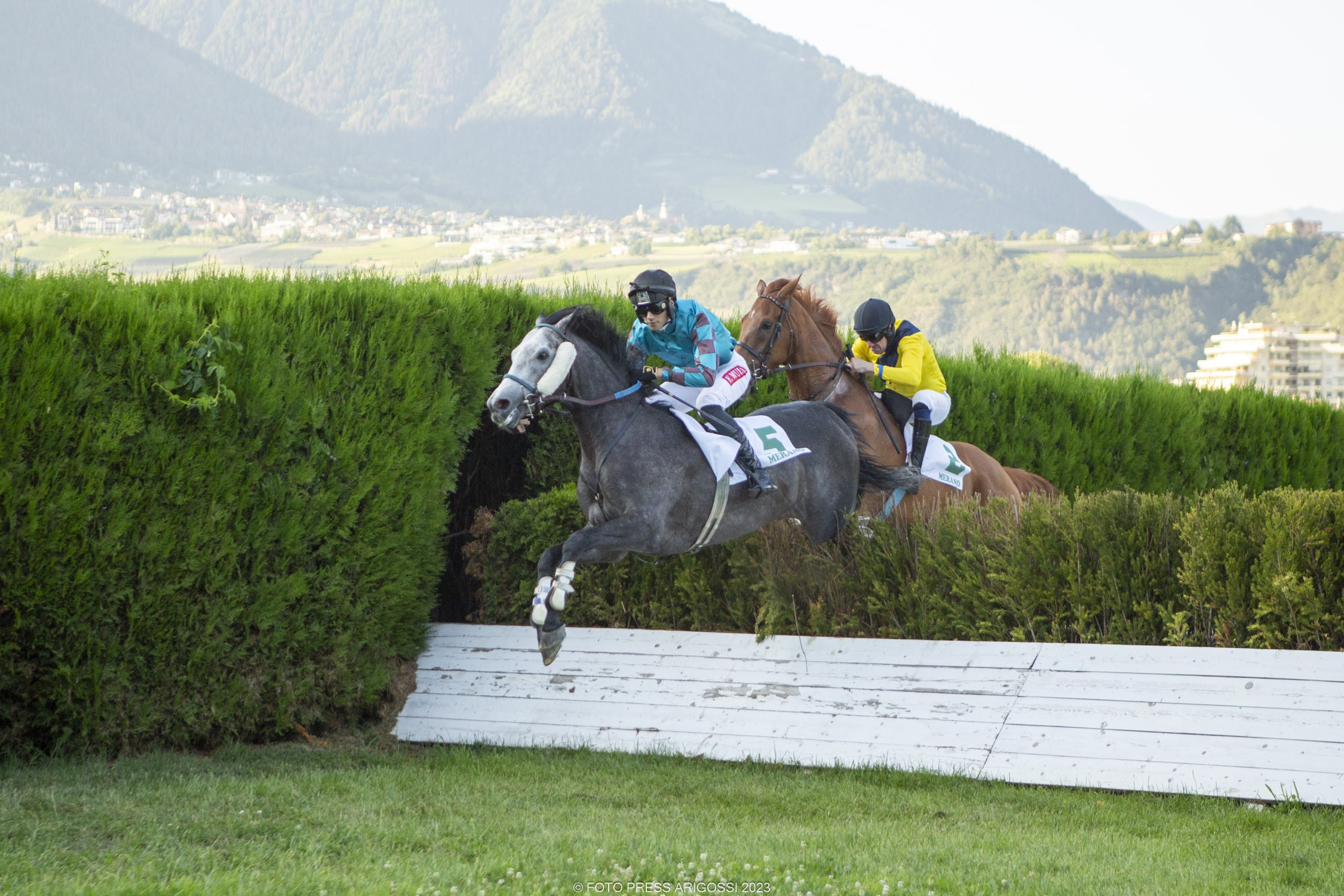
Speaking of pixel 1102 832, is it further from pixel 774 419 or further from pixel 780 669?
pixel 774 419

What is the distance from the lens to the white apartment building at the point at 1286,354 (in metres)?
113

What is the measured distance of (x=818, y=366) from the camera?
857 centimetres

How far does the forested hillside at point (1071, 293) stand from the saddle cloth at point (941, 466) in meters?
104

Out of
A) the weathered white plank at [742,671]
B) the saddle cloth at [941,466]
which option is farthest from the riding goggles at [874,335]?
the weathered white plank at [742,671]

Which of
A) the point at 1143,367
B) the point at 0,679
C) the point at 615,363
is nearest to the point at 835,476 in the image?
the point at 615,363

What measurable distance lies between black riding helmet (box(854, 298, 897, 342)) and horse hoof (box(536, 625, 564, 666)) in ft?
12.0

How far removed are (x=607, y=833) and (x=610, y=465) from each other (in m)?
2.22

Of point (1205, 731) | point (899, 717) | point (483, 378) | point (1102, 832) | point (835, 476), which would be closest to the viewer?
point (1102, 832)

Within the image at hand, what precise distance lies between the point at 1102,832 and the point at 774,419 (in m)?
3.43

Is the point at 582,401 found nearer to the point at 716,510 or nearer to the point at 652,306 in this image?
the point at 652,306

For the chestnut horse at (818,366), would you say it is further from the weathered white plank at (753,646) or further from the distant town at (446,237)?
the distant town at (446,237)

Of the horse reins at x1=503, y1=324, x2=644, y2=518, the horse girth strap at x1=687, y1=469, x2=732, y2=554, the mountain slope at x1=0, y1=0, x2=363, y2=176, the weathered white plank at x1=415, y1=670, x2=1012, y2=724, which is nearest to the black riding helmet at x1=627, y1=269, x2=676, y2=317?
the horse reins at x1=503, y1=324, x2=644, y2=518

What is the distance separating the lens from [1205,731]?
19.4ft

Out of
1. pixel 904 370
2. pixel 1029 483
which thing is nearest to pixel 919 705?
pixel 904 370
